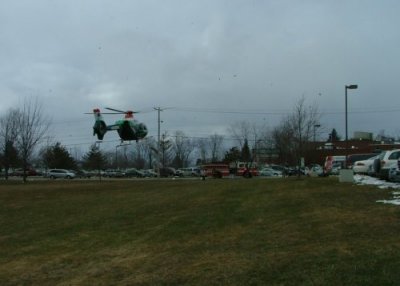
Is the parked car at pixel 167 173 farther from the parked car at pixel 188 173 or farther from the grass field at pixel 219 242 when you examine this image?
the grass field at pixel 219 242

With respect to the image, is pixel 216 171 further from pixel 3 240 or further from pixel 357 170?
pixel 3 240

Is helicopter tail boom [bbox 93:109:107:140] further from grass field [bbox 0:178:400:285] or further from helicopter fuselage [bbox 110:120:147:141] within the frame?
grass field [bbox 0:178:400:285]

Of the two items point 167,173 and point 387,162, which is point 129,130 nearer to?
point 387,162

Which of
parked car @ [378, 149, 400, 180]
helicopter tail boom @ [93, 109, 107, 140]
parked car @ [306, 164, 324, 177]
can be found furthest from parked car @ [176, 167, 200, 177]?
parked car @ [378, 149, 400, 180]

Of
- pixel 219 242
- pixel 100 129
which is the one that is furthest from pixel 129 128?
pixel 219 242

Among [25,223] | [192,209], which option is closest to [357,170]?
[192,209]

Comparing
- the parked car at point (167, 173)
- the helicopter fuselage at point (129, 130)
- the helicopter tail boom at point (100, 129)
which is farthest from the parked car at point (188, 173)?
the helicopter fuselage at point (129, 130)
